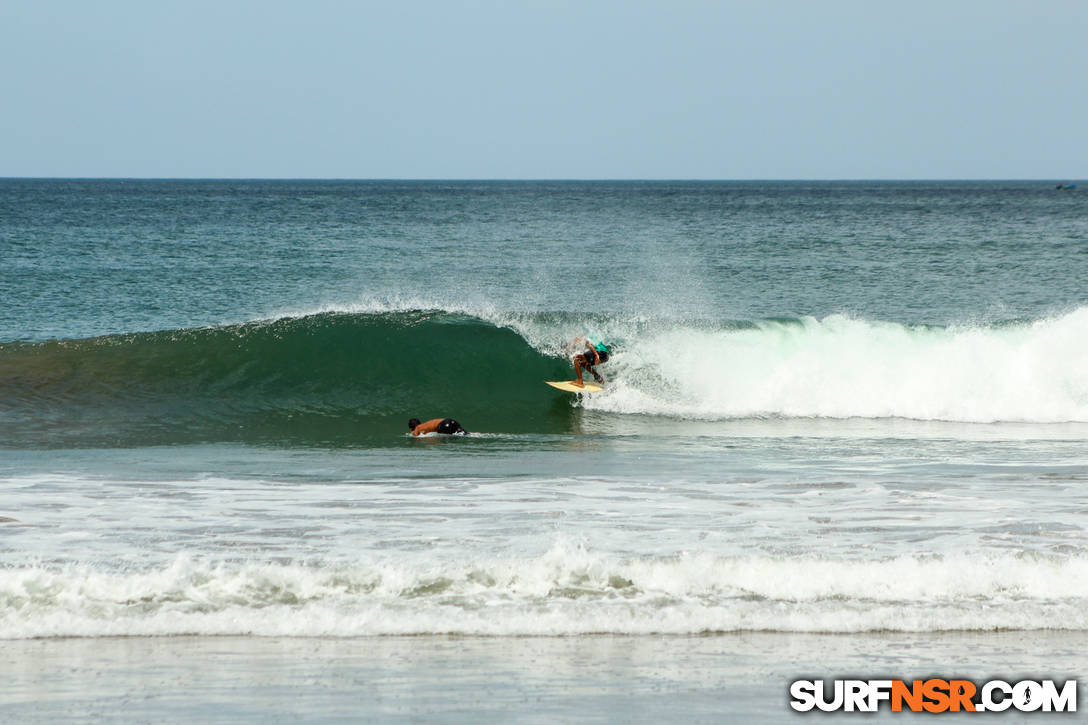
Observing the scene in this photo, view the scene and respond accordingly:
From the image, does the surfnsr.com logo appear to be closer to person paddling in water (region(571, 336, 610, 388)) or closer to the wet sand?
the wet sand

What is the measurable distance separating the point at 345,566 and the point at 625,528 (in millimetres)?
2301

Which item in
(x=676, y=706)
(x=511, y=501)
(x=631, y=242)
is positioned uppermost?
(x=631, y=242)

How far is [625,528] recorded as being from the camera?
8.13m

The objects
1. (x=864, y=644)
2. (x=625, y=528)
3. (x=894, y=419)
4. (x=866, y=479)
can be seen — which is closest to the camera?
(x=864, y=644)

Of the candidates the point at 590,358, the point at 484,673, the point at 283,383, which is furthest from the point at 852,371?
the point at 484,673

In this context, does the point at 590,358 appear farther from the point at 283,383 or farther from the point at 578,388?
the point at 283,383

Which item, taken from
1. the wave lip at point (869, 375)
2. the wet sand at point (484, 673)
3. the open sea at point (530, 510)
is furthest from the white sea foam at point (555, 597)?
the wave lip at point (869, 375)

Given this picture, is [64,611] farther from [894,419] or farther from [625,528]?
[894,419]

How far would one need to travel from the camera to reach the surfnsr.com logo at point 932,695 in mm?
5211

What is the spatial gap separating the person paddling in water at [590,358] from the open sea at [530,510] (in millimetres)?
316

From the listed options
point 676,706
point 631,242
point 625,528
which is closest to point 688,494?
point 625,528

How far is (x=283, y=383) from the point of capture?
16.7 metres

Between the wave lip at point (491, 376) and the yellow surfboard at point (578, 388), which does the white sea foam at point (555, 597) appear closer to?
the wave lip at point (491, 376)

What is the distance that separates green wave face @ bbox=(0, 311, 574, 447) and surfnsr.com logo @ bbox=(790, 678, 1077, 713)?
8532 mm
